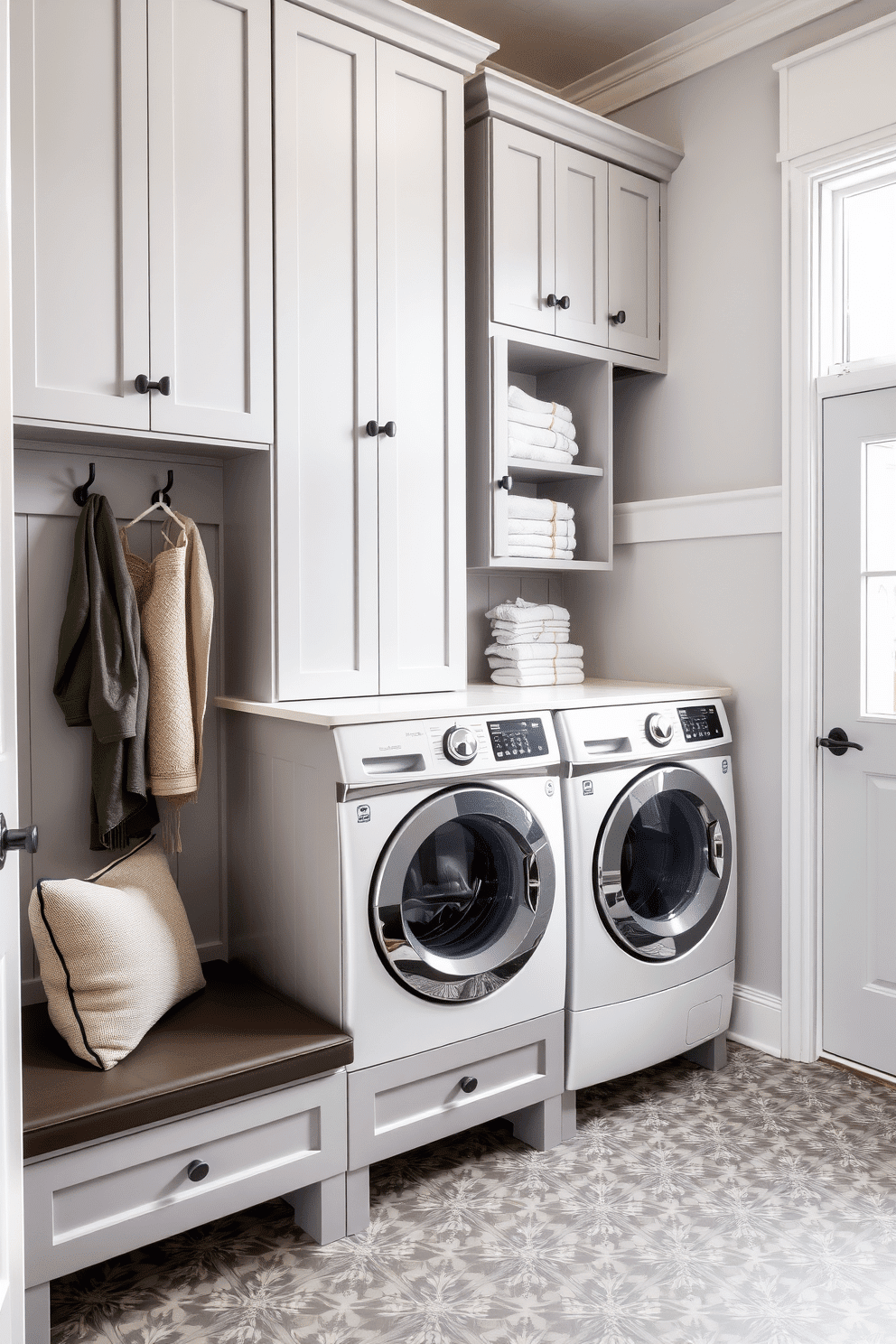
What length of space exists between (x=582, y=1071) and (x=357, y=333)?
1.80 m

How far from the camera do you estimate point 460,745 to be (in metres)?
2.08

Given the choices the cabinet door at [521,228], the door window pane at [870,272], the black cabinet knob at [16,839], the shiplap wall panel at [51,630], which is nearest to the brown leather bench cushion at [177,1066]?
the shiplap wall panel at [51,630]

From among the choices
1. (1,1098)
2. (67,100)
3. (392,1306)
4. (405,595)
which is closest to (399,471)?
(405,595)

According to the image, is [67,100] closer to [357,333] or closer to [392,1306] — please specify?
[357,333]

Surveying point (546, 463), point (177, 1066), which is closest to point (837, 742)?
point (546, 463)

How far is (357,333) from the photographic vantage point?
7.61ft

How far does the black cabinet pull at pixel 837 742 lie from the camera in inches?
103

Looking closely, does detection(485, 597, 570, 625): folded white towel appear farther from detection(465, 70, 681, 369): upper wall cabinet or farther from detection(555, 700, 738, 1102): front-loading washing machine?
detection(465, 70, 681, 369): upper wall cabinet

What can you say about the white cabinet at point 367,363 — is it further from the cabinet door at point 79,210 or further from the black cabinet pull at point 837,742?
the black cabinet pull at point 837,742

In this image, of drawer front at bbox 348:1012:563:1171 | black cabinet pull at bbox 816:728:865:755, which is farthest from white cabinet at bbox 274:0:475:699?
black cabinet pull at bbox 816:728:865:755

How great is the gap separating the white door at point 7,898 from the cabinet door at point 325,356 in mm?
→ 847

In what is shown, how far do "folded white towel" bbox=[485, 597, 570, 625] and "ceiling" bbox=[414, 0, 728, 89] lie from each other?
1.64m

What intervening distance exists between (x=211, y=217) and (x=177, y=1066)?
1702mm

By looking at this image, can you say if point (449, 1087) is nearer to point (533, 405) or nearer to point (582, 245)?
point (533, 405)
